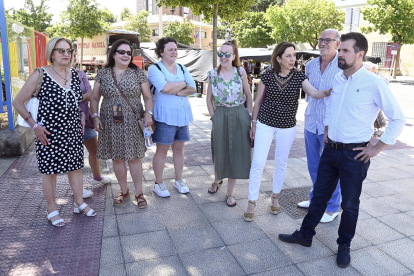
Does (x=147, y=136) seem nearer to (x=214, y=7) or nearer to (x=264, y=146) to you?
(x=264, y=146)

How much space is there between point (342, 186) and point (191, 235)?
1.47 meters

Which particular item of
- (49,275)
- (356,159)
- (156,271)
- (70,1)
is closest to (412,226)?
(356,159)

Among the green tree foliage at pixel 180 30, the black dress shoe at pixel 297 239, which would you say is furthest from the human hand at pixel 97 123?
the green tree foliage at pixel 180 30

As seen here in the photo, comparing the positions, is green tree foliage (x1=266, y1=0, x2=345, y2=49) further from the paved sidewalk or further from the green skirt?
the green skirt

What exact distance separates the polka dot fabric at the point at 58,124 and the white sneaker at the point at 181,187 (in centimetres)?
140

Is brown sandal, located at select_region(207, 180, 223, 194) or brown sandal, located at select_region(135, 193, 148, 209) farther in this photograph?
brown sandal, located at select_region(207, 180, 223, 194)

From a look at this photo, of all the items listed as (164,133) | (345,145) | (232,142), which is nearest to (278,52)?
(232,142)

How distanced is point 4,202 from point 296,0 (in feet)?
107

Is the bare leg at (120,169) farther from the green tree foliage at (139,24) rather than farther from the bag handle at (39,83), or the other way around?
the green tree foliage at (139,24)

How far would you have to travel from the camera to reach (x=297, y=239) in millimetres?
3211

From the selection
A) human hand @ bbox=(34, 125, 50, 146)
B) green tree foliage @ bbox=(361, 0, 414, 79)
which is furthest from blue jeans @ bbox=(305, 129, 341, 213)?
green tree foliage @ bbox=(361, 0, 414, 79)

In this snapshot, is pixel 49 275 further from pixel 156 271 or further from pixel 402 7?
pixel 402 7

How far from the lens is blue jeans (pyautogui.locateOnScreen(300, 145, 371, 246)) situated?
2.79 meters

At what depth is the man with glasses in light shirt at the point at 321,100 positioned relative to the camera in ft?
11.2
